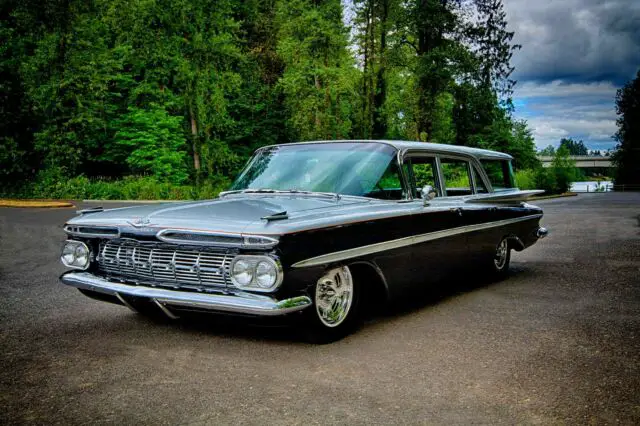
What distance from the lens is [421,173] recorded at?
5.86m

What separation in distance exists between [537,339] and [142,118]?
36.4m

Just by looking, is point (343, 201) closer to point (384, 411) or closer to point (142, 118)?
point (384, 411)

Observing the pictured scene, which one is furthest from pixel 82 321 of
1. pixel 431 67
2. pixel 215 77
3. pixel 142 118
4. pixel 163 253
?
pixel 431 67

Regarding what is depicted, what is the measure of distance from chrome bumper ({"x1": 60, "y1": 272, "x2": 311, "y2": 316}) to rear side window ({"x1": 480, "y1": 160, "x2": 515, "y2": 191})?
3972 mm

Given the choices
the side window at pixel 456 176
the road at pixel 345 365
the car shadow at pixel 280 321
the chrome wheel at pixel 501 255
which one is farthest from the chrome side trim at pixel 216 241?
the chrome wheel at pixel 501 255

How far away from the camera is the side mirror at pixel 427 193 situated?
18.2 feet

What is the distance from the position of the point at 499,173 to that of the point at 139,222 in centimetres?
479

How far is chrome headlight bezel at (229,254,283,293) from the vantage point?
156 inches

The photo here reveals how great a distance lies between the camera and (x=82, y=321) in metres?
5.33

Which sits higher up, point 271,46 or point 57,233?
point 271,46

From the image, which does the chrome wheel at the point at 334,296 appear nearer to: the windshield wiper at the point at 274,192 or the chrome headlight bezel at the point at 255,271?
the chrome headlight bezel at the point at 255,271

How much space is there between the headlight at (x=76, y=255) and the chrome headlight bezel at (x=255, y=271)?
1509mm

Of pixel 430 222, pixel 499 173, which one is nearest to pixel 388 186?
pixel 430 222

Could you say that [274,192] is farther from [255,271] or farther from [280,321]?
[280,321]
